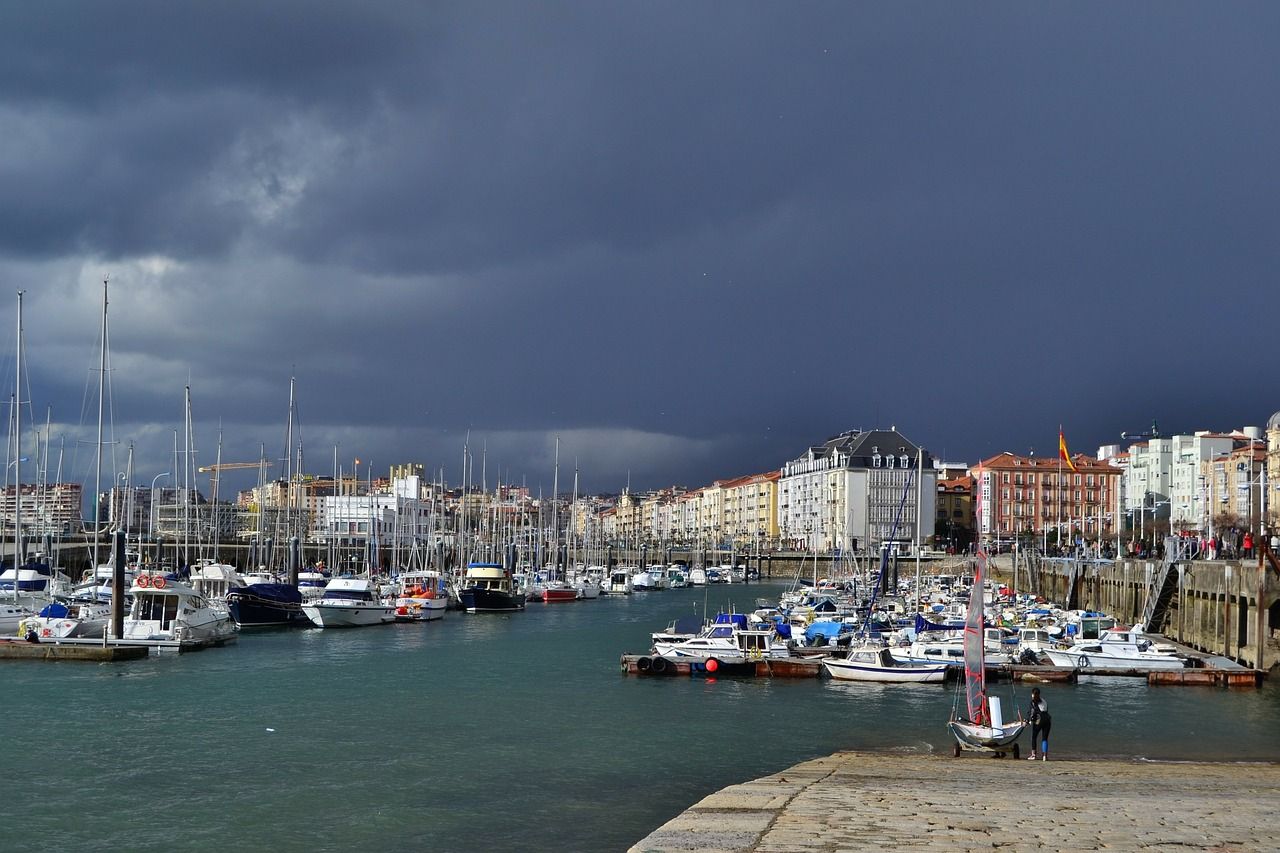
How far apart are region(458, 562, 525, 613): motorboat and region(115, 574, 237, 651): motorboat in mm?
36585

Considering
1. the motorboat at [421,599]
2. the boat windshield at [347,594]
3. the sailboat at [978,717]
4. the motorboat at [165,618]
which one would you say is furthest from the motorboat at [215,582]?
the sailboat at [978,717]

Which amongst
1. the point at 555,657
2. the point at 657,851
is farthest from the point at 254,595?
the point at 657,851

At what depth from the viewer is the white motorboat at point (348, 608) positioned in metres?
84.1

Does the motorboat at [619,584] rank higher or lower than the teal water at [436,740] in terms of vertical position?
lower

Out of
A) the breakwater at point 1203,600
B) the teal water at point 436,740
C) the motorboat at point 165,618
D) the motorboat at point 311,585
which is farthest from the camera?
the motorboat at point 311,585

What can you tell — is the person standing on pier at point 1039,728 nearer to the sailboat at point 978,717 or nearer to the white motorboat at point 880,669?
the sailboat at point 978,717

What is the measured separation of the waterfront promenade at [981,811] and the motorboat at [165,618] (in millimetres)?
41365

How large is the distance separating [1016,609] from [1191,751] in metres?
49.9

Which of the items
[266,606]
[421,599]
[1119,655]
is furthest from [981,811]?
[421,599]

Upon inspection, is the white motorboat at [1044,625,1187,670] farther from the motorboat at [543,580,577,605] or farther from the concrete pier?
the motorboat at [543,580,577,605]

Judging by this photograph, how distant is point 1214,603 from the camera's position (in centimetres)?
6512

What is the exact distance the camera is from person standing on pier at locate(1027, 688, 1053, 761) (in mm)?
33406

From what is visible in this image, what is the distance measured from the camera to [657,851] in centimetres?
1898

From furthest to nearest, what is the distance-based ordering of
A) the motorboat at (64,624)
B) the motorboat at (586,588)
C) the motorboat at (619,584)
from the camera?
the motorboat at (619,584) < the motorboat at (586,588) < the motorboat at (64,624)
